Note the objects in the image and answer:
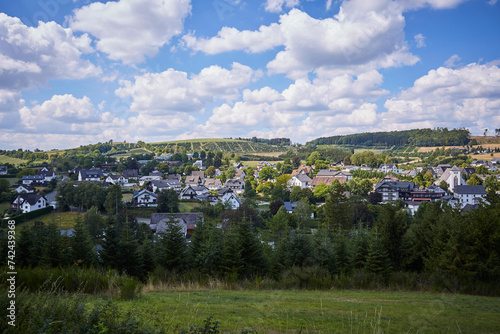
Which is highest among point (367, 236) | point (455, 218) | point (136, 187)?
point (455, 218)

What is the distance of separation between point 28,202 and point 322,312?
173ft

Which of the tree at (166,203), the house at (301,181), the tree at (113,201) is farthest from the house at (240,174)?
the tree at (113,201)

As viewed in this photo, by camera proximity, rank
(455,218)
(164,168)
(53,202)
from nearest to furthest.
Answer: (455,218)
(53,202)
(164,168)

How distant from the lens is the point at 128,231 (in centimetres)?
1295

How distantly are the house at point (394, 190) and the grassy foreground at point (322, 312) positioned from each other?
55842mm

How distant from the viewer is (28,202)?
45.6 m

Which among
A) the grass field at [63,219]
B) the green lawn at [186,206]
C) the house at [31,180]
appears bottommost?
the green lawn at [186,206]

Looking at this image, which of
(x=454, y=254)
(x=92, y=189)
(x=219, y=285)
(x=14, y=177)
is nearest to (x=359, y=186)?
(x=92, y=189)

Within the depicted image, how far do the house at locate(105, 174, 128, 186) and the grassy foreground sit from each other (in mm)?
71614

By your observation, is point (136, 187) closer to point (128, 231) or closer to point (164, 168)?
point (164, 168)

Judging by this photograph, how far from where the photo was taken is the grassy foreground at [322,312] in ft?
16.2

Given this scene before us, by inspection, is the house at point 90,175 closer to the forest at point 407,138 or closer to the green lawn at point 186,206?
the green lawn at point 186,206

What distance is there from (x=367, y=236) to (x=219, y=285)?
713 centimetres

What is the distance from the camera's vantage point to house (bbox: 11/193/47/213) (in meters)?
45.1
